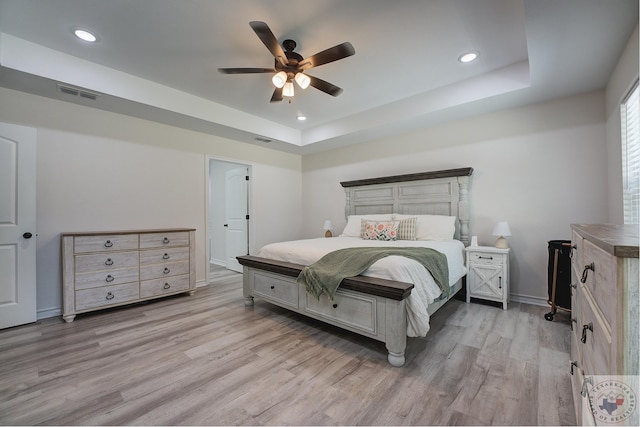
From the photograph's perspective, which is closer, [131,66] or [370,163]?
[131,66]

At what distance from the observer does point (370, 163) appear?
486cm

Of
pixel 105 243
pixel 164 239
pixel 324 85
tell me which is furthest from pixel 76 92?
pixel 324 85

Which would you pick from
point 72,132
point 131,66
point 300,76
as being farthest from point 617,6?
point 72,132

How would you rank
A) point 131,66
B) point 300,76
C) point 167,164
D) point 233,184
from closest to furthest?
point 300,76 < point 131,66 < point 167,164 < point 233,184

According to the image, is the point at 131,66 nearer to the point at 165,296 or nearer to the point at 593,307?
the point at 165,296

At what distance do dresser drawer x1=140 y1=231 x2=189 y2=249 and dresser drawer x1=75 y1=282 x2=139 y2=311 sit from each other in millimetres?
504

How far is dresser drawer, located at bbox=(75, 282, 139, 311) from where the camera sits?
293 centimetres

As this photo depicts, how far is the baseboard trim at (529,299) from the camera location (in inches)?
126

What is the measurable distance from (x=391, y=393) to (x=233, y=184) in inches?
191

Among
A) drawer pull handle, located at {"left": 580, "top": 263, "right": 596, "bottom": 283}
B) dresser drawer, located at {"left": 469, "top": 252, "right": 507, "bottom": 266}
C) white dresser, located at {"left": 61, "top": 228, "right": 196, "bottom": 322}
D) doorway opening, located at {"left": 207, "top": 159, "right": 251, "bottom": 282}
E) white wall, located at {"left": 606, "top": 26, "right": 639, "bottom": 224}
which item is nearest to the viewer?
drawer pull handle, located at {"left": 580, "top": 263, "right": 596, "bottom": 283}

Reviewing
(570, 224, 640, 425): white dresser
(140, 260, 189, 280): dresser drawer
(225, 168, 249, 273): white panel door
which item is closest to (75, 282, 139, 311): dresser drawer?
(140, 260, 189, 280): dresser drawer

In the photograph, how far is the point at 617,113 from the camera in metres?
2.46

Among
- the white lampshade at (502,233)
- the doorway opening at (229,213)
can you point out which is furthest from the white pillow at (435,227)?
the doorway opening at (229,213)

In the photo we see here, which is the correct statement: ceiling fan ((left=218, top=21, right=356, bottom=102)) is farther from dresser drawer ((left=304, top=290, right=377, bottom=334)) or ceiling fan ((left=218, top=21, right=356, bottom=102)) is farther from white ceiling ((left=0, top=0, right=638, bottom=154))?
dresser drawer ((left=304, top=290, right=377, bottom=334))
